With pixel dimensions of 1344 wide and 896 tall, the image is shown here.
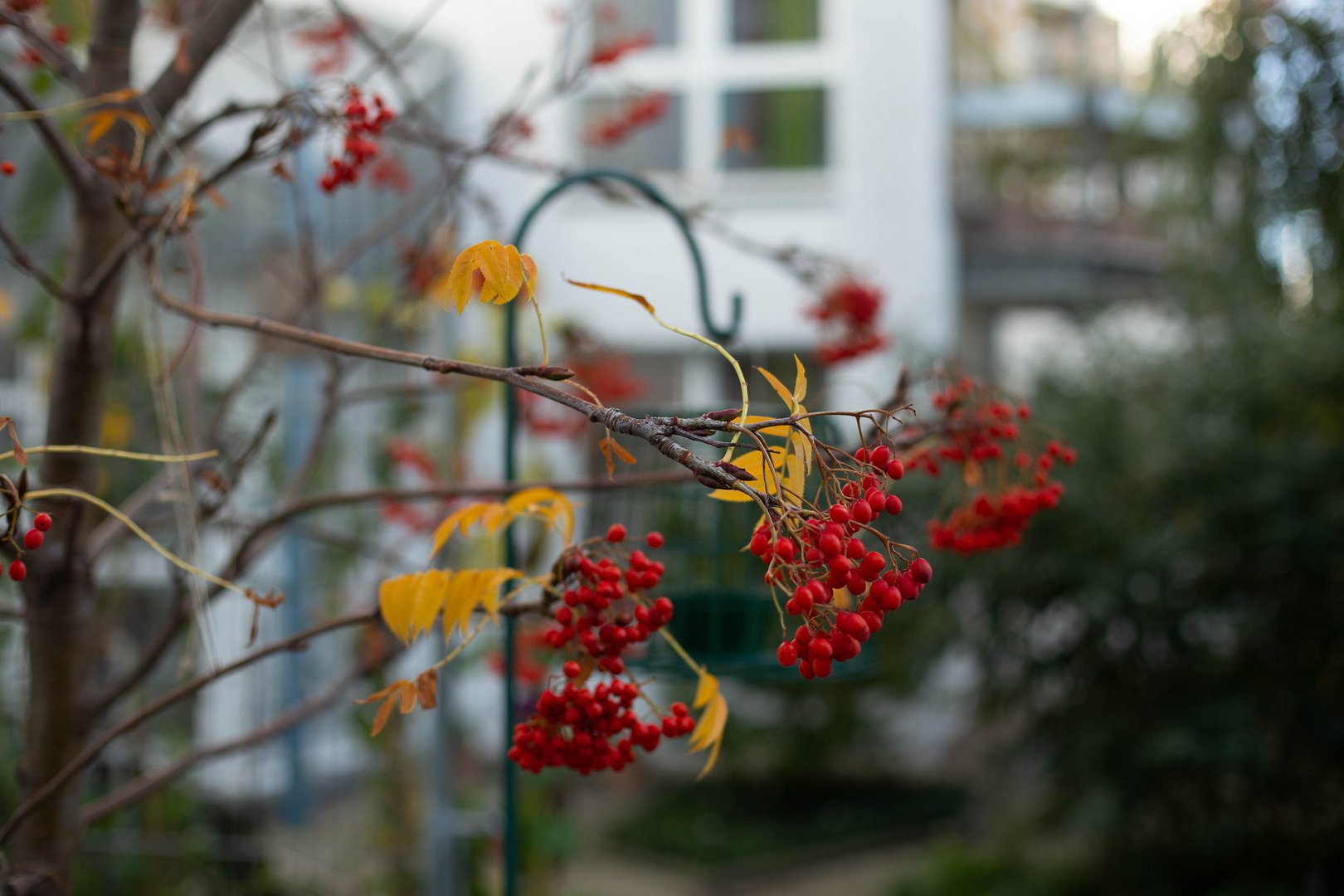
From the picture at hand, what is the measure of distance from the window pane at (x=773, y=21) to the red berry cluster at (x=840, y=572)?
21.7ft

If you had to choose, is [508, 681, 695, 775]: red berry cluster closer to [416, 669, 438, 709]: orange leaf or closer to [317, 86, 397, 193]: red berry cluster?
[416, 669, 438, 709]: orange leaf

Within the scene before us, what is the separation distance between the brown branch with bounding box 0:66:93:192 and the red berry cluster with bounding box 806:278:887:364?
1348 millimetres

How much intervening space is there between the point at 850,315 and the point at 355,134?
130cm

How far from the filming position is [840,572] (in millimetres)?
746

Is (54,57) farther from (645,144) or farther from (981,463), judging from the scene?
(645,144)

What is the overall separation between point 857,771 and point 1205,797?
2.74m

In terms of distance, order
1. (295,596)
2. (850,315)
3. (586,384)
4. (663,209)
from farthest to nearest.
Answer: (295,596), (586,384), (850,315), (663,209)

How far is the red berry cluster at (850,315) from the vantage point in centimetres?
236

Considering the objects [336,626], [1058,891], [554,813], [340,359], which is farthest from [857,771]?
[336,626]

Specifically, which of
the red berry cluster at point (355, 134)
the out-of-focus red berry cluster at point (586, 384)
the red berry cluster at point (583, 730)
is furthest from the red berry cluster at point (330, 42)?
the red berry cluster at point (583, 730)

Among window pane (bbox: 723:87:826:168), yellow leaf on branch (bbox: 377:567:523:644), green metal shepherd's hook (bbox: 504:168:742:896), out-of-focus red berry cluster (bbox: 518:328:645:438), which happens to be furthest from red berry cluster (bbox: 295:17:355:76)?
window pane (bbox: 723:87:826:168)

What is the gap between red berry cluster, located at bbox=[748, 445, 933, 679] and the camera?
76 cm

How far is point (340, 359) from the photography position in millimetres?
2131

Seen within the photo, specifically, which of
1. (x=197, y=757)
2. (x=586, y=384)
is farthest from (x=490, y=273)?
(x=586, y=384)
